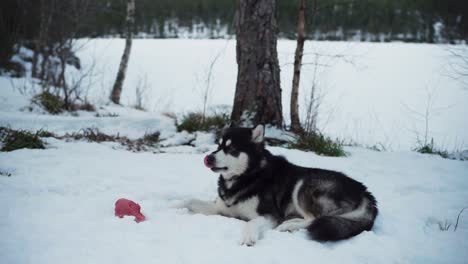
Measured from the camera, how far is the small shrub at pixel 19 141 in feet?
16.6

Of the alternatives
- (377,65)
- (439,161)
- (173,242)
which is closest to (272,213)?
(173,242)

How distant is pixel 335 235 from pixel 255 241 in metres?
0.62

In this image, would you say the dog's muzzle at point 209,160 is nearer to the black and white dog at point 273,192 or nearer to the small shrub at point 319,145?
the black and white dog at point 273,192

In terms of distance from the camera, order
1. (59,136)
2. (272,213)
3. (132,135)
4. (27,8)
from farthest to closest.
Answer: (27,8) → (132,135) → (59,136) → (272,213)

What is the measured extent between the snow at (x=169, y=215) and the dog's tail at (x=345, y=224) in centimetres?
7

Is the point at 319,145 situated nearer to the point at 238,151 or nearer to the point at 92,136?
the point at 238,151

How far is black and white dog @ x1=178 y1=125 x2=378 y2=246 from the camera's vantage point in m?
3.08

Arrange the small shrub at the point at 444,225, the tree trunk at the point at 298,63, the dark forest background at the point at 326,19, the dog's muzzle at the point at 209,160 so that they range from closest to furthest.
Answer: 1. the small shrub at the point at 444,225
2. the dog's muzzle at the point at 209,160
3. the tree trunk at the point at 298,63
4. the dark forest background at the point at 326,19

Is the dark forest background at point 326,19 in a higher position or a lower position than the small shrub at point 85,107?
higher

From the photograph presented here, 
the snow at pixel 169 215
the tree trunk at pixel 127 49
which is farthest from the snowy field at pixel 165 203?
the tree trunk at pixel 127 49

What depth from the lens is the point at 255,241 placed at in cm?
262

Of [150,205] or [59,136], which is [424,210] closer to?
[150,205]

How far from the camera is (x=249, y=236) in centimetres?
265

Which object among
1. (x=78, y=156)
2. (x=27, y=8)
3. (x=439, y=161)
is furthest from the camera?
(x=27, y=8)
